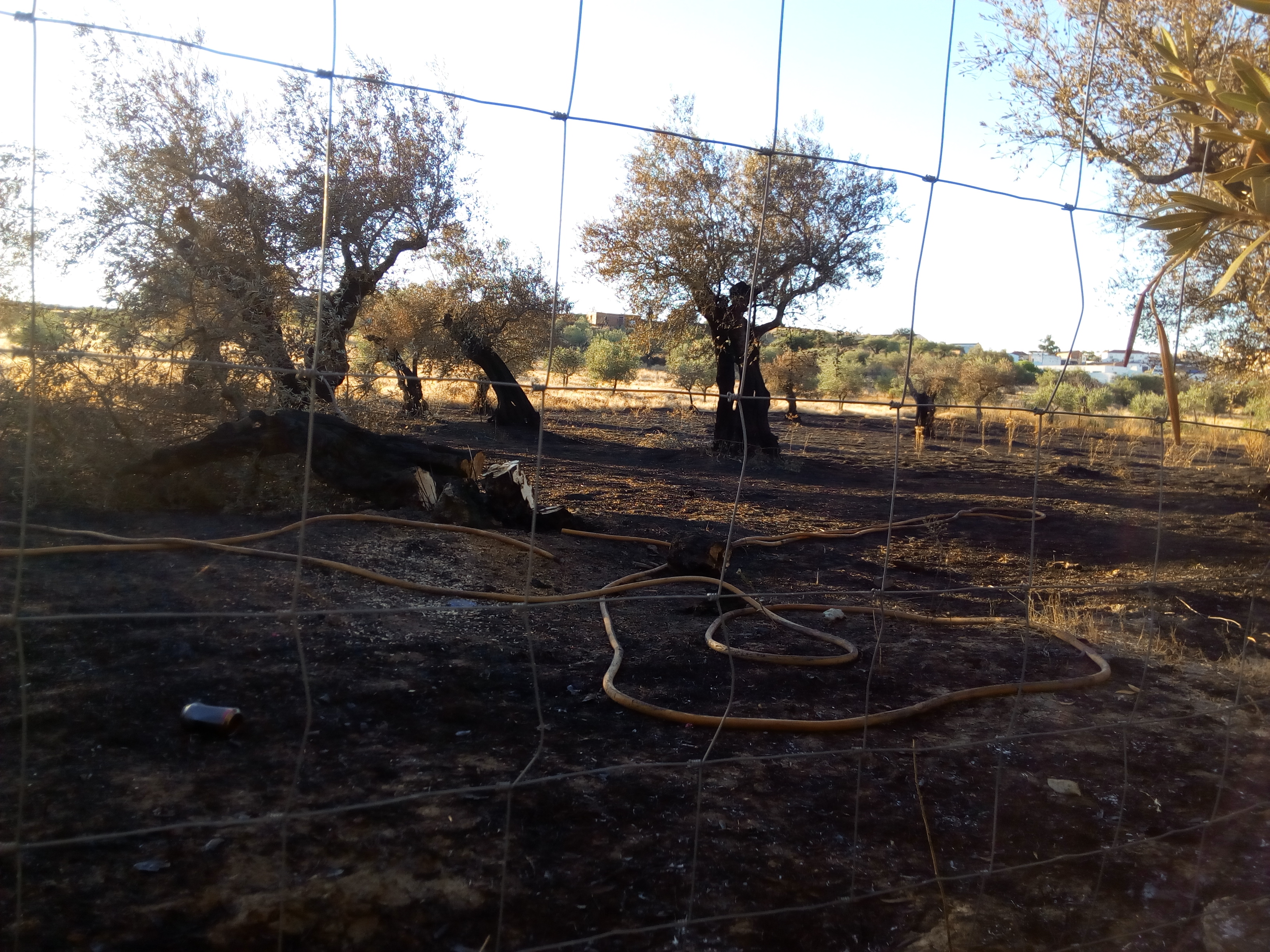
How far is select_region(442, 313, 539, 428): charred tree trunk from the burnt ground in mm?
6265

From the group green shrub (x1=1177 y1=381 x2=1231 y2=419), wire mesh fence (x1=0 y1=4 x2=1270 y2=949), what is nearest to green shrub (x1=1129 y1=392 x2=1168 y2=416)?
green shrub (x1=1177 y1=381 x2=1231 y2=419)

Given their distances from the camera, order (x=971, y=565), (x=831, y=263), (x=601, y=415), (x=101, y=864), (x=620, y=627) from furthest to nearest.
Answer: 1. (x=601, y=415)
2. (x=831, y=263)
3. (x=971, y=565)
4. (x=620, y=627)
5. (x=101, y=864)

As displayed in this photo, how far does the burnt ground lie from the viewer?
6.36ft

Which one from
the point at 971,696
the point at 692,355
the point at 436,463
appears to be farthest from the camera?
the point at 692,355

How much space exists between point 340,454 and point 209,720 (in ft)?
12.2

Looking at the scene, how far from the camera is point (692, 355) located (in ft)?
47.6

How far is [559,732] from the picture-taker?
9.52 ft

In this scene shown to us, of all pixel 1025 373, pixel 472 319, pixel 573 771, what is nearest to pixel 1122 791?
pixel 573 771

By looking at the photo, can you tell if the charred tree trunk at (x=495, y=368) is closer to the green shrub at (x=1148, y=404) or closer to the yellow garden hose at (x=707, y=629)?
the yellow garden hose at (x=707, y=629)

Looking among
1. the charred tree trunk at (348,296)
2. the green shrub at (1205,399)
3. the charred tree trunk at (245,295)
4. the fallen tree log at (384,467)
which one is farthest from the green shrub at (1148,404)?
the charred tree trunk at (245,295)

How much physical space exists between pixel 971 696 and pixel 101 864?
2.62m

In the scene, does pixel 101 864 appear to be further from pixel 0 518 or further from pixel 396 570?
pixel 0 518

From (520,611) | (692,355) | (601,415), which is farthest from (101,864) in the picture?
(601,415)

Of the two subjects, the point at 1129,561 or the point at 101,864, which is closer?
the point at 101,864
